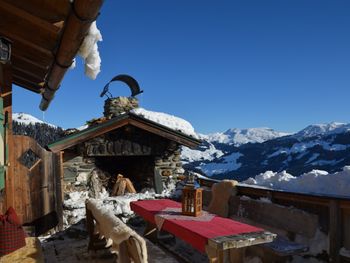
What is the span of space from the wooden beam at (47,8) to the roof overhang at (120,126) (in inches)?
205

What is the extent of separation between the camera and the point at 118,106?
1352cm

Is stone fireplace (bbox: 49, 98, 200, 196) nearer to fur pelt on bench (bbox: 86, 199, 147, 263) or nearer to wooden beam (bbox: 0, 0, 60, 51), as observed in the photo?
wooden beam (bbox: 0, 0, 60, 51)

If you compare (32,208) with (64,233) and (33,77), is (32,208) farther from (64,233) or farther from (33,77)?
(33,77)

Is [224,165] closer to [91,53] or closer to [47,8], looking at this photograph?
[91,53]

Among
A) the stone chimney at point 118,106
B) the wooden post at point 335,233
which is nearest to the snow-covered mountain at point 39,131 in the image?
the stone chimney at point 118,106

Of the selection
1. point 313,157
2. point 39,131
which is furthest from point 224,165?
point 39,131

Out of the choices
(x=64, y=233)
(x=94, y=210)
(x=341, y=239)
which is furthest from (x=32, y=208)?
(x=341, y=239)

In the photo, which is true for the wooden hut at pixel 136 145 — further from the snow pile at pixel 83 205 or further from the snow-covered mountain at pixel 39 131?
the snow-covered mountain at pixel 39 131

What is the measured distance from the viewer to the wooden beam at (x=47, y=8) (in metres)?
3.80

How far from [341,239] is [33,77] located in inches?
249

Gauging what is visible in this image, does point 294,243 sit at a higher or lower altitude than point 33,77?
lower

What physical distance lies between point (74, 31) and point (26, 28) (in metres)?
1.28

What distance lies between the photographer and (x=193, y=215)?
500 cm

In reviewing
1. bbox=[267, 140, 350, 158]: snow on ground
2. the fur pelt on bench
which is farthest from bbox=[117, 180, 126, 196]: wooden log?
bbox=[267, 140, 350, 158]: snow on ground
